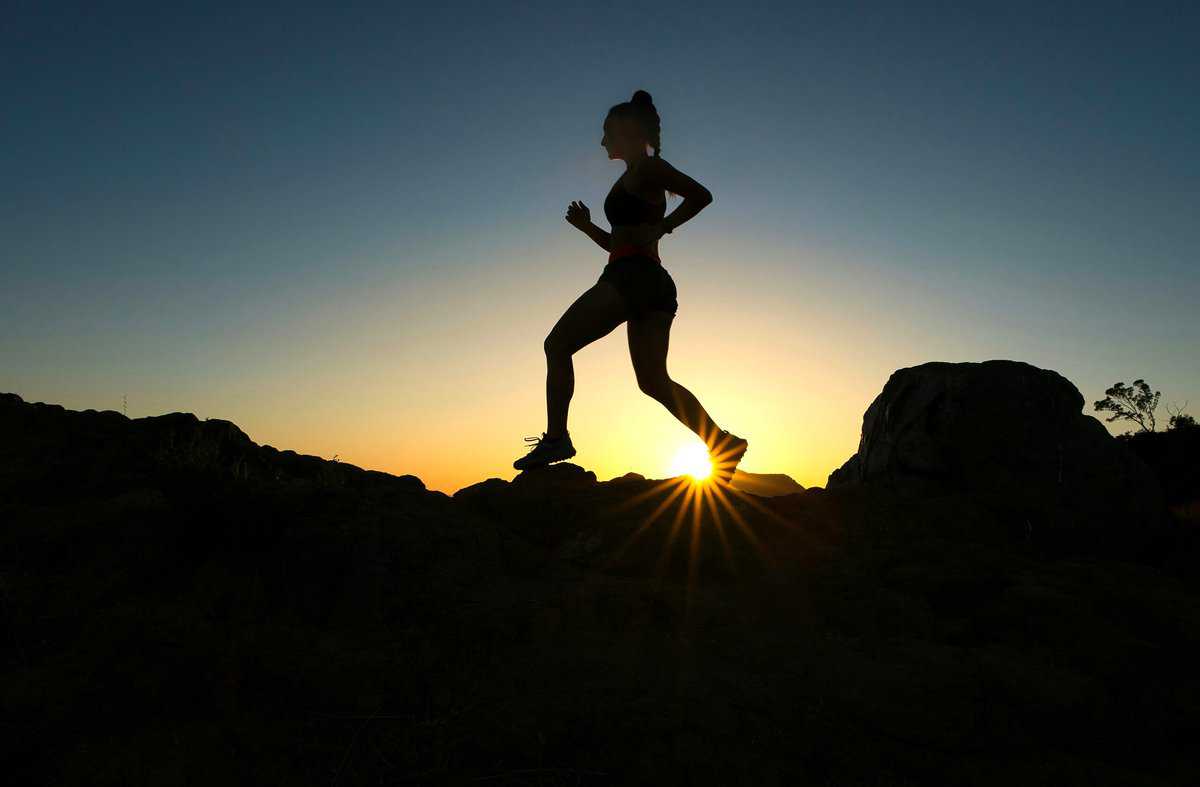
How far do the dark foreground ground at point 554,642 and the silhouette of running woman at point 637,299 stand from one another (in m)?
0.44

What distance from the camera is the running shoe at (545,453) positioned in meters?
4.60

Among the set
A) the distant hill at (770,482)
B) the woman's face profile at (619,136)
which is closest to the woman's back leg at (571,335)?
the woman's face profile at (619,136)

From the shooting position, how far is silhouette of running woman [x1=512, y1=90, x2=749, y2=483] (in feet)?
14.7

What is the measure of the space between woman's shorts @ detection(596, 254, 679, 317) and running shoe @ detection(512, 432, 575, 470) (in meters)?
0.87

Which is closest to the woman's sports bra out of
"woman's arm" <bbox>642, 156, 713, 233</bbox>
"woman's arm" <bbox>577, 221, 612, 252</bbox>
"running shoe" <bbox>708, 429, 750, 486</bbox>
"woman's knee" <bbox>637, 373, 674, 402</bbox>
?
"woman's arm" <bbox>642, 156, 713, 233</bbox>

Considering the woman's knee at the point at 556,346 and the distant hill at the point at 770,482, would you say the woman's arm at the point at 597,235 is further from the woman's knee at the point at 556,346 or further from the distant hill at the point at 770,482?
the distant hill at the point at 770,482

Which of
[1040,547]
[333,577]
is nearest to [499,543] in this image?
[333,577]

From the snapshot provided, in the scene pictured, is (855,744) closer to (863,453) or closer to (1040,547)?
(1040,547)

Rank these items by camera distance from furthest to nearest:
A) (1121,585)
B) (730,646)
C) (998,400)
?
(998,400) < (1121,585) < (730,646)

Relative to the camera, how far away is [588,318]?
177 inches

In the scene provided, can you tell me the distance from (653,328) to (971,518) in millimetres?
2208

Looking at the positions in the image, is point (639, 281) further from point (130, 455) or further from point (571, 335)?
point (130, 455)

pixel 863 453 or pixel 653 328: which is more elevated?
pixel 653 328

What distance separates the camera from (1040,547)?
4.62m
